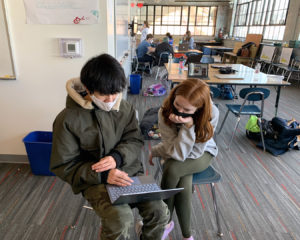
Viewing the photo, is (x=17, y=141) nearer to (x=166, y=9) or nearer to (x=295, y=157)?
(x=295, y=157)

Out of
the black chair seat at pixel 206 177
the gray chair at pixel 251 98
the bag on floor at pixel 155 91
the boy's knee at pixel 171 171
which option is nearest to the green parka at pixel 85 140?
the boy's knee at pixel 171 171

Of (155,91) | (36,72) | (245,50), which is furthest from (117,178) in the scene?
(245,50)

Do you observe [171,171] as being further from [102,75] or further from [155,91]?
[155,91]

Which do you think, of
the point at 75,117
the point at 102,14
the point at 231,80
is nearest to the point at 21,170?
the point at 75,117

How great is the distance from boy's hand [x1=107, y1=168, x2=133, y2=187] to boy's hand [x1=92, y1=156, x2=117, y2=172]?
0.03 m

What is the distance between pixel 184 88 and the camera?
1270 mm

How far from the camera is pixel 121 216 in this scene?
3.38ft

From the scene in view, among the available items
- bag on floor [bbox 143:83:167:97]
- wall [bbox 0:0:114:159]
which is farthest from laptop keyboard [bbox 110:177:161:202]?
bag on floor [bbox 143:83:167:97]

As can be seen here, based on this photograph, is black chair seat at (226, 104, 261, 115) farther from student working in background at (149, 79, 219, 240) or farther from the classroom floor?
student working in background at (149, 79, 219, 240)

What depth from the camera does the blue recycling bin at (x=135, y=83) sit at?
4.55 meters

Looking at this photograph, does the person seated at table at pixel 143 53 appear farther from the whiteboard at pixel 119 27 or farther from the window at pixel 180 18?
the window at pixel 180 18

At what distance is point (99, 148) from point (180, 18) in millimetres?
12672

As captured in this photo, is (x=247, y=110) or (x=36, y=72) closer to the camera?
(x=36, y=72)

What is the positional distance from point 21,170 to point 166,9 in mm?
12209
